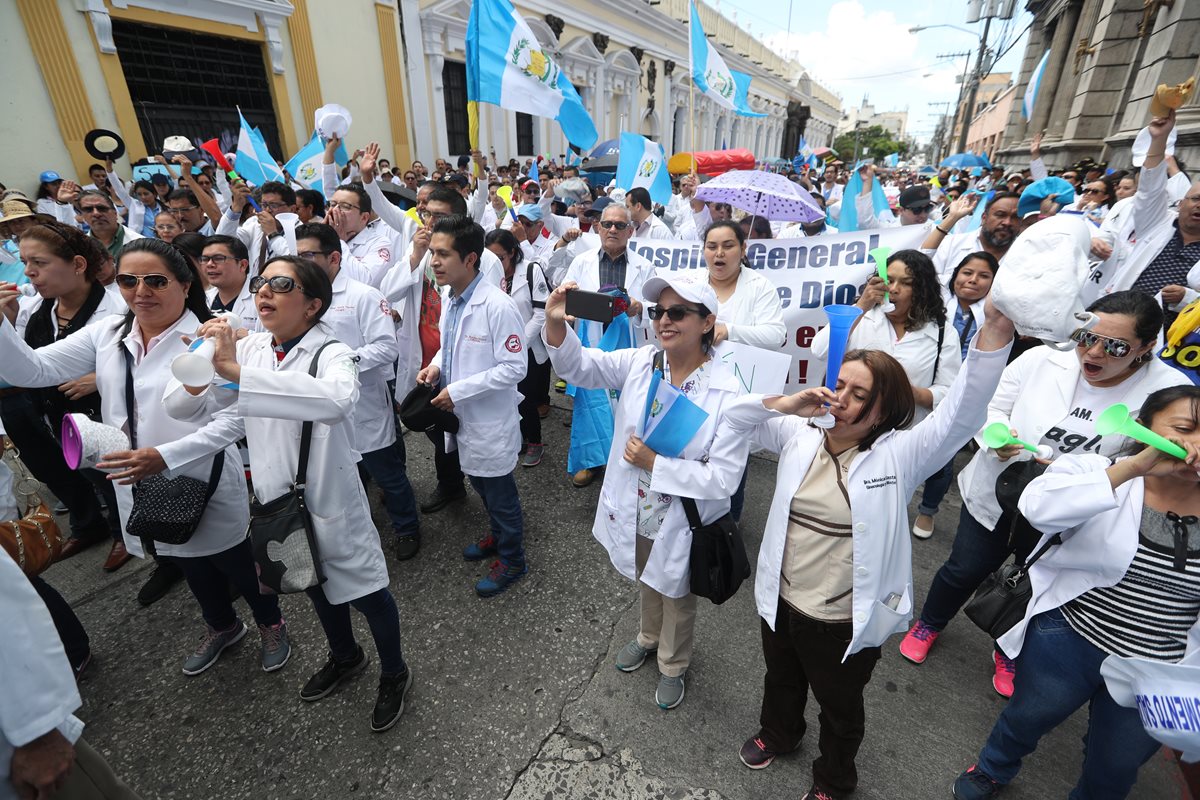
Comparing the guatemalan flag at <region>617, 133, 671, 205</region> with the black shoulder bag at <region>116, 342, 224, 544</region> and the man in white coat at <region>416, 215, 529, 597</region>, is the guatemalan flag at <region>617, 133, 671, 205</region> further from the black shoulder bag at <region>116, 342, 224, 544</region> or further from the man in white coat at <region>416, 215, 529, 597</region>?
the black shoulder bag at <region>116, 342, 224, 544</region>

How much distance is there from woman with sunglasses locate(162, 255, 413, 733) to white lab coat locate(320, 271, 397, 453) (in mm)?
882

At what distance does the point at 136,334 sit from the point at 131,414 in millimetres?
352

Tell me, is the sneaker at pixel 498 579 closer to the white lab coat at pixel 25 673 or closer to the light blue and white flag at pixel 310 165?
the white lab coat at pixel 25 673

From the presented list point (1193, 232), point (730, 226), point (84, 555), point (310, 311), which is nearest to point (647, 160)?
point (730, 226)

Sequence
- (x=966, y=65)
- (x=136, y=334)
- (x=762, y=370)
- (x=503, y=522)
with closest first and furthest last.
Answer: (x=762, y=370) < (x=136, y=334) < (x=503, y=522) < (x=966, y=65)

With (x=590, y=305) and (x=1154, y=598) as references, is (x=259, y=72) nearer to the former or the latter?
(x=590, y=305)

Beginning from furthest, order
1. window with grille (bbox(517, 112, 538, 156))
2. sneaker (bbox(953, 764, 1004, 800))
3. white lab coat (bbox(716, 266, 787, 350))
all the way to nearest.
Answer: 1. window with grille (bbox(517, 112, 538, 156))
2. white lab coat (bbox(716, 266, 787, 350))
3. sneaker (bbox(953, 764, 1004, 800))

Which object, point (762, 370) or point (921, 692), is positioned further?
point (921, 692)

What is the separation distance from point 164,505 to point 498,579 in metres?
1.72

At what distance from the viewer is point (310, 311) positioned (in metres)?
2.23

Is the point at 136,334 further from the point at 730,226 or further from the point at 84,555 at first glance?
the point at 730,226

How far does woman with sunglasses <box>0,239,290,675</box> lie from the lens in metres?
2.28

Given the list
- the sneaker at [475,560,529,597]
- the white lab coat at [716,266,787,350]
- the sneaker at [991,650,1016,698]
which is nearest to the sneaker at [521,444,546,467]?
the sneaker at [475,560,529,597]

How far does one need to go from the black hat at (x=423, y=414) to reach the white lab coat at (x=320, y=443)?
61 cm
